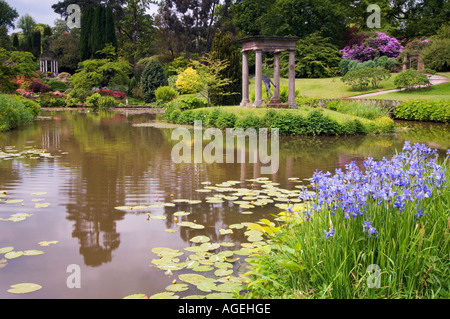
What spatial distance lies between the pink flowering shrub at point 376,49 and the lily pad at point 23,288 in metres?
36.9

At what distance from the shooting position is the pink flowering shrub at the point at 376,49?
37.1 m

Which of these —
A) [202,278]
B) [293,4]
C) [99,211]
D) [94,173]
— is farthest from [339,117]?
[293,4]

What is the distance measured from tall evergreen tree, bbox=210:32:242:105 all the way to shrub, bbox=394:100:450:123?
860 centimetres

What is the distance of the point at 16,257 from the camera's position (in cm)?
452

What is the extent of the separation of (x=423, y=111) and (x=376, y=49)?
57.2 feet

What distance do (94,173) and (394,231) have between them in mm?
6716

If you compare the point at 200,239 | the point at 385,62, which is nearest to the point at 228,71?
the point at 385,62

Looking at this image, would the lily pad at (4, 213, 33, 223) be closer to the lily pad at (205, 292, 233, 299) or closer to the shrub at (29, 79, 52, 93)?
the lily pad at (205, 292, 233, 299)

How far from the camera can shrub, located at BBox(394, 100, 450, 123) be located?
20.7 m

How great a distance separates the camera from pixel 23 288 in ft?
12.4

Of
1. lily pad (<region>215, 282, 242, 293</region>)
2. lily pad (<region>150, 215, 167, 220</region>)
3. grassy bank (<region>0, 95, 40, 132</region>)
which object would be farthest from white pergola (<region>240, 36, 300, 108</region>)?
lily pad (<region>215, 282, 242, 293</region>)

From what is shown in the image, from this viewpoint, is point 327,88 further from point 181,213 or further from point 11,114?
point 181,213

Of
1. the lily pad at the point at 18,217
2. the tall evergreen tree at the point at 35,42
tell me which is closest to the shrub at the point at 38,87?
the tall evergreen tree at the point at 35,42
